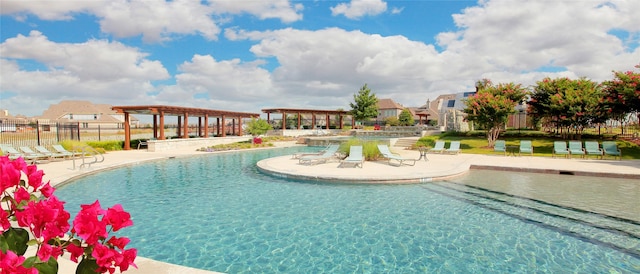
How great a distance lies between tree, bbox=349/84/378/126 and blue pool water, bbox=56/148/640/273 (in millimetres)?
34250

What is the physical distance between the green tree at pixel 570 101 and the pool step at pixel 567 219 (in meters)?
12.5

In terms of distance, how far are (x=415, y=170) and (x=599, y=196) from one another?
16.6 feet

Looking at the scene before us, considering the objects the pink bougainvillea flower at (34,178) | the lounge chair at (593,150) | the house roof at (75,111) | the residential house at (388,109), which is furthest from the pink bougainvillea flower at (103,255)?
the residential house at (388,109)

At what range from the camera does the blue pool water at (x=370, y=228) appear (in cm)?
479

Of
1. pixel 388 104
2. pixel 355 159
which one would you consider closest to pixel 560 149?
pixel 355 159

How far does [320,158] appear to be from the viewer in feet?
45.5

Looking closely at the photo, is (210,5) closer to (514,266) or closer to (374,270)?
(374,270)

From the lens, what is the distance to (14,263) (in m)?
1.26

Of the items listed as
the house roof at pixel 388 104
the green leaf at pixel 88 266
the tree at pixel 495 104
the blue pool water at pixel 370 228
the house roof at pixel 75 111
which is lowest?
the blue pool water at pixel 370 228

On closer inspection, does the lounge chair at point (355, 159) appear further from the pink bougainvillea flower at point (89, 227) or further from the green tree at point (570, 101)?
the green tree at point (570, 101)

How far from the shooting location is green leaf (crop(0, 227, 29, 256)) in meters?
1.55

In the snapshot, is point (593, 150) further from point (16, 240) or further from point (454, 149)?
point (16, 240)

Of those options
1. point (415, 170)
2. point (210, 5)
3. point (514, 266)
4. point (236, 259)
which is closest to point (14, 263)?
point (236, 259)

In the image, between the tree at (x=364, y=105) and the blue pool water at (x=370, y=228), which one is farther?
the tree at (x=364, y=105)
